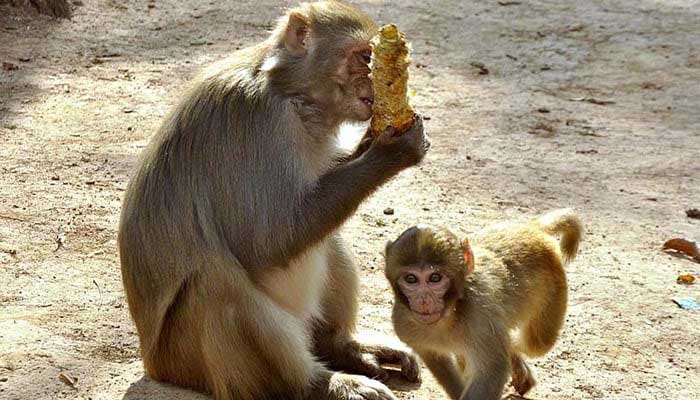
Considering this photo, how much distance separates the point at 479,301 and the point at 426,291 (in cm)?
27

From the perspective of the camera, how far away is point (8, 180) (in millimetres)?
7621

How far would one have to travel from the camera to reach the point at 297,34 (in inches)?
211

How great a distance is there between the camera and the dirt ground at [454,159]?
5844 millimetres

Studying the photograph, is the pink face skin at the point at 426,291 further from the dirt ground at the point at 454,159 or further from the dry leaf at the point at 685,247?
the dry leaf at the point at 685,247

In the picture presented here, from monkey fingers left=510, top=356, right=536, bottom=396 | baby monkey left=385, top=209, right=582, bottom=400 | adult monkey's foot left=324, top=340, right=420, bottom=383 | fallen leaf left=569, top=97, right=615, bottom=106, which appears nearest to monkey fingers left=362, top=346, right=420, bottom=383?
adult monkey's foot left=324, top=340, right=420, bottom=383

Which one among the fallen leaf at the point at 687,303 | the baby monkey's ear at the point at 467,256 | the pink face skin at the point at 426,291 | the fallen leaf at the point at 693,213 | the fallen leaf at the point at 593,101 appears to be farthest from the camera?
the fallen leaf at the point at 593,101

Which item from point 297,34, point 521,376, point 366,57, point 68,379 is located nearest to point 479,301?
point 521,376

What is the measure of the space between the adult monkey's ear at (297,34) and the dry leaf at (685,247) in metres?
2.96

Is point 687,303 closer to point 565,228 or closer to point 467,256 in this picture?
point 565,228

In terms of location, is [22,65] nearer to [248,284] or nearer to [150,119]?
[150,119]

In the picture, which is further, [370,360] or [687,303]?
[687,303]

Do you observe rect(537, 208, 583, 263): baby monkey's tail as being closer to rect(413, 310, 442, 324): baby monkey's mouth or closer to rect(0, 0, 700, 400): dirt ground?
rect(0, 0, 700, 400): dirt ground

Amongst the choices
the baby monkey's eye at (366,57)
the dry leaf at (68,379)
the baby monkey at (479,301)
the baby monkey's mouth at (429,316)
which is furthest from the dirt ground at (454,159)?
the baby monkey's eye at (366,57)

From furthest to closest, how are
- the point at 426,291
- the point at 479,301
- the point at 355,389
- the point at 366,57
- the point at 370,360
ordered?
the point at 370,360 < the point at 366,57 < the point at 355,389 < the point at 479,301 < the point at 426,291
